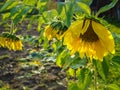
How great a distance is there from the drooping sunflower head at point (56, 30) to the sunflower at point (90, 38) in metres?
0.37

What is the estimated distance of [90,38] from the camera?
1.16m

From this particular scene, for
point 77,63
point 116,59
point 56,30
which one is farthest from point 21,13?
point 116,59

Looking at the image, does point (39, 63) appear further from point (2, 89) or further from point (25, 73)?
point (2, 89)

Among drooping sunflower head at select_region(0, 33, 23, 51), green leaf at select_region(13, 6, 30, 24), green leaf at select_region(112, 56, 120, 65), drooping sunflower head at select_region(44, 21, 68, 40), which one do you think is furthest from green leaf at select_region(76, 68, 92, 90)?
drooping sunflower head at select_region(0, 33, 23, 51)

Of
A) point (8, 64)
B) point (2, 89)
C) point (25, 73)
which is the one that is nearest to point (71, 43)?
point (2, 89)

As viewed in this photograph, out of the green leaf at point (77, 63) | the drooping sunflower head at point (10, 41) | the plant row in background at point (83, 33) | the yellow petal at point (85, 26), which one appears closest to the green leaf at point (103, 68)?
the plant row in background at point (83, 33)

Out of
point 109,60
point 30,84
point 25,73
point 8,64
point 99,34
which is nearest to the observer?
point 99,34

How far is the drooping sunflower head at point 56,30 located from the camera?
1547 mm

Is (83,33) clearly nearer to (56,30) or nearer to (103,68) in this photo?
(103,68)

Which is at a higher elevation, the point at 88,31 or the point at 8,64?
the point at 88,31

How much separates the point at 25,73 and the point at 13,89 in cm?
77

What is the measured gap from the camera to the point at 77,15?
122cm

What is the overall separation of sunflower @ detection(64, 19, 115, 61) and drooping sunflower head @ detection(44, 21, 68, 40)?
370 mm

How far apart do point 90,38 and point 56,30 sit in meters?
0.41
